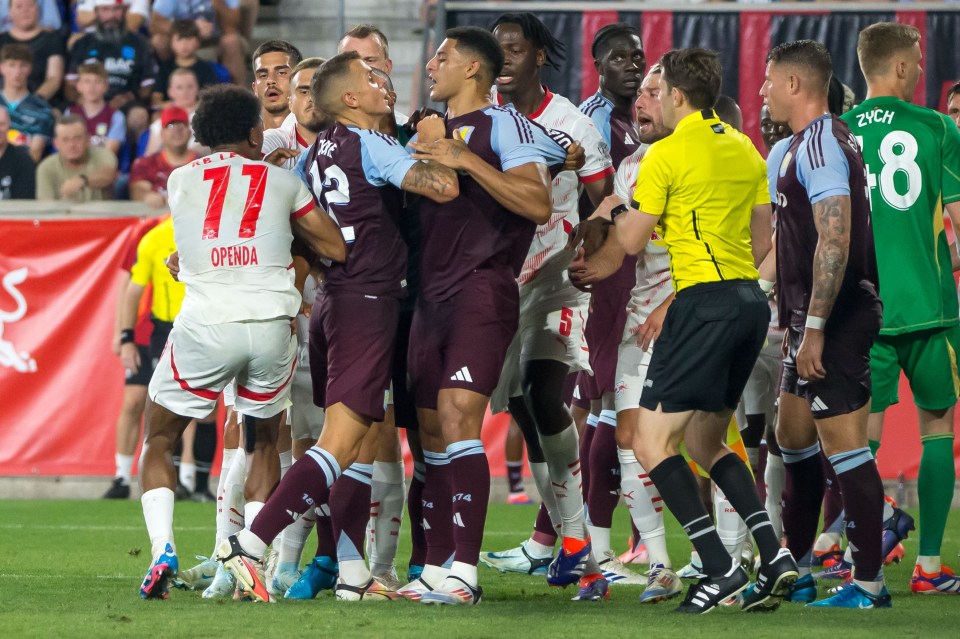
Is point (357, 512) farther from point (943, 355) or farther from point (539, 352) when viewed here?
point (943, 355)

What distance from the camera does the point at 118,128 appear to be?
1337cm

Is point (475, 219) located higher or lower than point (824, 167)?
lower

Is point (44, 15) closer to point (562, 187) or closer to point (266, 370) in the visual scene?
point (562, 187)

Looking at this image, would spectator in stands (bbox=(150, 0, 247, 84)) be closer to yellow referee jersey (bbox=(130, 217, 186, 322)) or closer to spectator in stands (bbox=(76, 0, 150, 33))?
spectator in stands (bbox=(76, 0, 150, 33))

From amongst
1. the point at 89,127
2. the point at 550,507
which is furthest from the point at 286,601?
the point at 89,127

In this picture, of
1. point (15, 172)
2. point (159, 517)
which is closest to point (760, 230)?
point (159, 517)

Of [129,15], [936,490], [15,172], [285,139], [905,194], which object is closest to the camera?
[936,490]

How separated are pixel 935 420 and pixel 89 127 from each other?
9.61 meters

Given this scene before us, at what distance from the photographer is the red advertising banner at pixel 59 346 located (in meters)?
11.3

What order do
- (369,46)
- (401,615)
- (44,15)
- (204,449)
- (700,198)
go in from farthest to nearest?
1. (44,15)
2. (204,449)
3. (369,46)
4. (700,198)
5. (401,615)

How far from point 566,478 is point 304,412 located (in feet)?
4.16

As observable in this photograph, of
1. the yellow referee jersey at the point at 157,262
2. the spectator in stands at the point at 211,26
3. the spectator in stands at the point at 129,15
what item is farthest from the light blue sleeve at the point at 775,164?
the spectator in stands at the point at 129,15

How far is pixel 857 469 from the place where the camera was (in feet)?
17.8

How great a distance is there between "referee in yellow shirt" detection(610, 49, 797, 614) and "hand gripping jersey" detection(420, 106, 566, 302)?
0.46 meters
